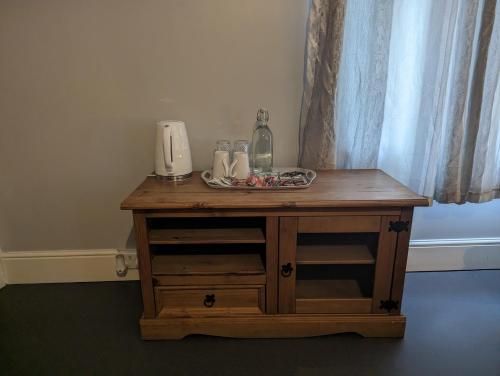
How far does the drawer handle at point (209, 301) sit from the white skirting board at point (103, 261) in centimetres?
64

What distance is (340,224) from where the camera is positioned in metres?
1.35

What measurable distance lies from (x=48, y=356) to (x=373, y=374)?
127 centimetres

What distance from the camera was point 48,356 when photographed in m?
1.40

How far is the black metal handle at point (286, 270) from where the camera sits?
4.57 ft

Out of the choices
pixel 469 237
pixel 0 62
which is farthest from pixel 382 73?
pixel 0 62

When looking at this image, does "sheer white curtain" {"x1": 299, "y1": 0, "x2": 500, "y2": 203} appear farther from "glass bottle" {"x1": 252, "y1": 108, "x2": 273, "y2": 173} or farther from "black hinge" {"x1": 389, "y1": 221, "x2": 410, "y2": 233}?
"black hinge" {"x1": 389, "y1": 221, "x2": 410, "y2": 233}

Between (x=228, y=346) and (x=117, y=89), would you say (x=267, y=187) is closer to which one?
(x=228, y=346)

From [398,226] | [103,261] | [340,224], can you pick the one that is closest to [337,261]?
[340,224]

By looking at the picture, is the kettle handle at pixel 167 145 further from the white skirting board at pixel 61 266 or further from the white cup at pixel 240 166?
the white skirting board at pixel 61 266

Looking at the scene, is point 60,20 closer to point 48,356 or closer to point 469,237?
point 48,356

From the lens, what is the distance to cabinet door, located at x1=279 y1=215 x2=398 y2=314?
1350 mm

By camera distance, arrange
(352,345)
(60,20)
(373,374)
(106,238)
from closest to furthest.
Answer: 1. (373,374)
2. (352,345)
3. (60,20)
4. (106,238)

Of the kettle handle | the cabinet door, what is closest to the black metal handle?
the cabinet door

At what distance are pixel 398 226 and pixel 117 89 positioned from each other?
4.54 feet
